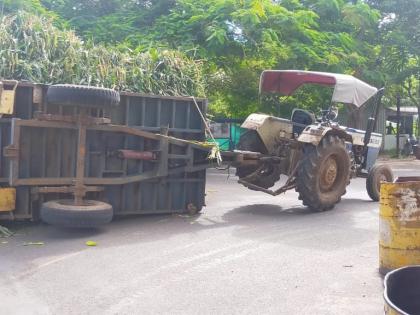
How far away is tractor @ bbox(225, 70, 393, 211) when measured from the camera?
32.3 ft

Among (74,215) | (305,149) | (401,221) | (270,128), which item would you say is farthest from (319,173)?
(74,215)

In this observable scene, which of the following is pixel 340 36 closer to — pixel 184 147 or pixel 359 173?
pixel 359 173

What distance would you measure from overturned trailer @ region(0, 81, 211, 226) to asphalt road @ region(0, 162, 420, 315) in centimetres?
36

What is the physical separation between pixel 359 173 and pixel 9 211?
278 inches

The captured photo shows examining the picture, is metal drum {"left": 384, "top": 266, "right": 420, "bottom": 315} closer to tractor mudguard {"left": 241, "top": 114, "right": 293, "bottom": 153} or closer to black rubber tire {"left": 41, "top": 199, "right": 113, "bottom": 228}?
Result: black rubber tire {"left": 41, "top": 199, "right": 113, "bottom": 228}

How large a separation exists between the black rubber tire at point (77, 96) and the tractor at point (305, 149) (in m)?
2.57

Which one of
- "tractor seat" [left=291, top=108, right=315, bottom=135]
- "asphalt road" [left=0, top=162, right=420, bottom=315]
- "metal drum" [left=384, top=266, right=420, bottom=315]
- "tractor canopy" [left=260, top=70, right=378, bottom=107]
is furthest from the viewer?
"tractor seat" [left=291, top=108, right=315, bottom=135]

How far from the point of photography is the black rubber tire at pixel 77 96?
24.4 feet

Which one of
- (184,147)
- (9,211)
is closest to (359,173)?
(184,147)

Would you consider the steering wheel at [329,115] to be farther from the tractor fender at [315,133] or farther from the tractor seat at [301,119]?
the tractor fender at [315,133]

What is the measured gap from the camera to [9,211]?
25.5 feet

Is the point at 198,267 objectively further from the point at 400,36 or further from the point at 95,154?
the point at 400,36

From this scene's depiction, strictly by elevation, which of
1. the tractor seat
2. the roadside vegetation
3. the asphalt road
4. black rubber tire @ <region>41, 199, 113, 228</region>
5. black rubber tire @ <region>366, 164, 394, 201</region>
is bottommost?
the asphalt road

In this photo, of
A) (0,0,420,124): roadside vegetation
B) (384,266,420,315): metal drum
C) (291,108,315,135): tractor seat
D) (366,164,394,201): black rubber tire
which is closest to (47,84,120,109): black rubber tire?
(0,0,420,124): roadside vegetation
